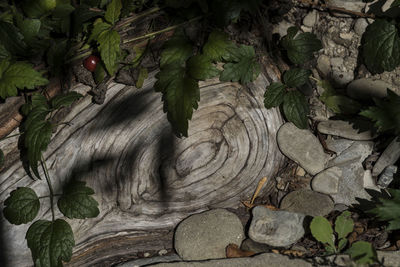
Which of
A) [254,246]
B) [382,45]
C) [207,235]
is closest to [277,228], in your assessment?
[254,246]

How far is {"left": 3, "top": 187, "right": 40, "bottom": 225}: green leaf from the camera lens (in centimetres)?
266

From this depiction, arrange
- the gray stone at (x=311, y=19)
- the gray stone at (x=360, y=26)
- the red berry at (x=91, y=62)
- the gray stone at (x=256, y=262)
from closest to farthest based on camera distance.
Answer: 1. the gray stone at (x=256, y=262)
2. the red berry at (x=91, y=62)
3. the gray stone at (x=360, y=26)
4. the gray stone at (x=311, y=19)

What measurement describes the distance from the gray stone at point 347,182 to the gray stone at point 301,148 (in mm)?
69

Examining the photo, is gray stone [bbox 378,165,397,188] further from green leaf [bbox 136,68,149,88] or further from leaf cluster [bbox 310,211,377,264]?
green leaf [bbox 136,68,149,88]

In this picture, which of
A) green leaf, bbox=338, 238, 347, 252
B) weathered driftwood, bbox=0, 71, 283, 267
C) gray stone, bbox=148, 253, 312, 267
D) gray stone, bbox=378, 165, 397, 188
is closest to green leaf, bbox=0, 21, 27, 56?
weathered driftwood, bbox=0, 71, 283, 267

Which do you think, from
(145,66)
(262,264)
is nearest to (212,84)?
(145,66)

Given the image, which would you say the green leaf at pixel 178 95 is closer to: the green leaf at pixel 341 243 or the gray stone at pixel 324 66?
the gray stone at pixel 324 66

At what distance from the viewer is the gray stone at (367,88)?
9.54 feet

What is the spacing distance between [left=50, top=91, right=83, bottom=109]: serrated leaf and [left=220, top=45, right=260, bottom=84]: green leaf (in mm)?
889

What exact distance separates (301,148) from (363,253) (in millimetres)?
759

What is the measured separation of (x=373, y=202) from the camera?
2766mm

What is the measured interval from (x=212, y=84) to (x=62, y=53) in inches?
37.6

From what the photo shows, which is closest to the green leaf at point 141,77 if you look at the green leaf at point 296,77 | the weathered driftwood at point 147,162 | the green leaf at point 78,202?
the weathered driftwood at point 147,162

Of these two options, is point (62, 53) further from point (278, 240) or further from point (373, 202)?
point (373, 202)
